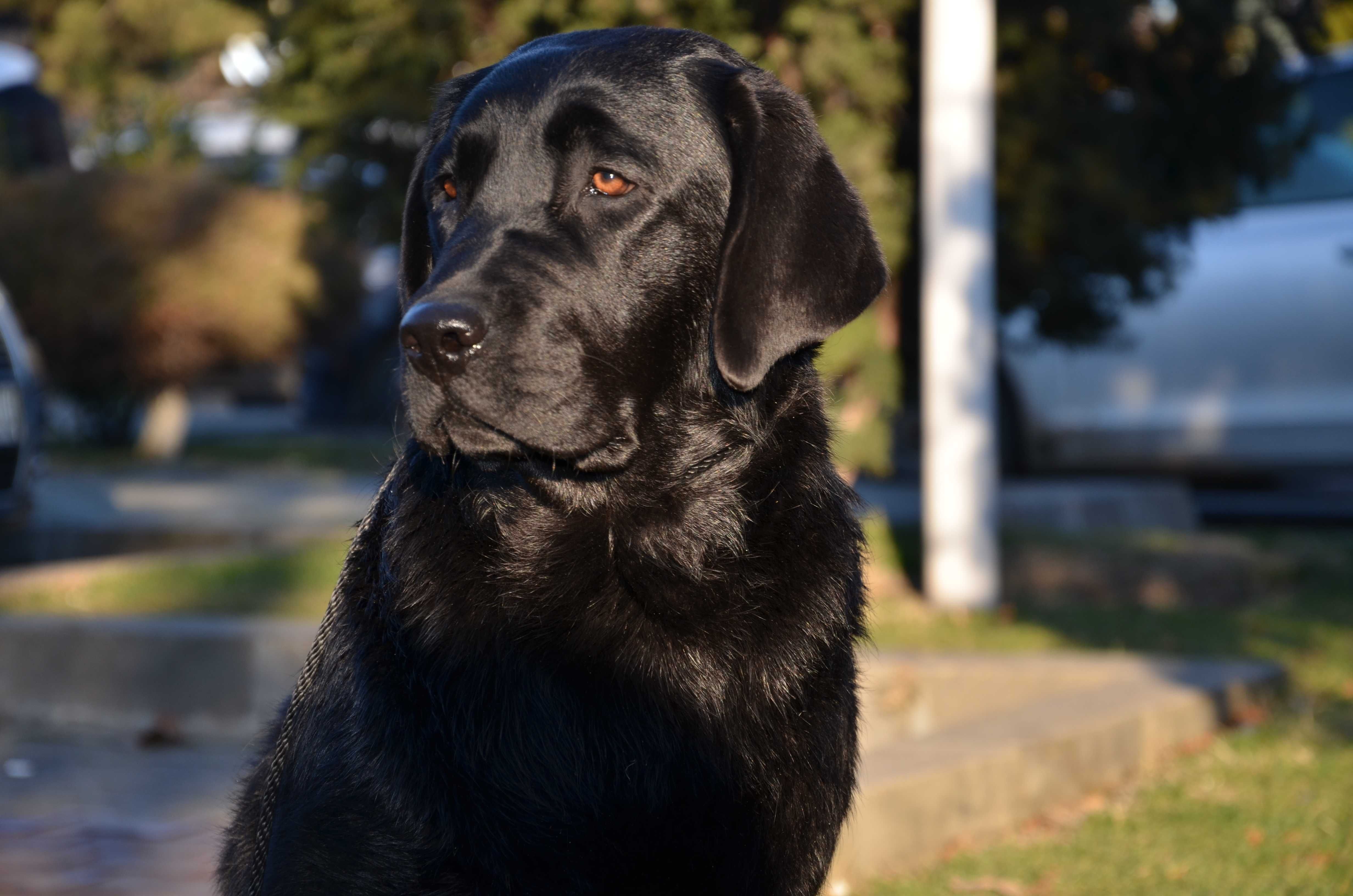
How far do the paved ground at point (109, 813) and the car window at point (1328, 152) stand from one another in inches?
237

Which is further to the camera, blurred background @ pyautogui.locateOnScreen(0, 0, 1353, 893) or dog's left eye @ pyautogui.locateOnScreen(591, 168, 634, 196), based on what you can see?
blurred background @ pyautogui.locateOnScreen(0, 0, 1353, 893)

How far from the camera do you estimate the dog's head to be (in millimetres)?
2396

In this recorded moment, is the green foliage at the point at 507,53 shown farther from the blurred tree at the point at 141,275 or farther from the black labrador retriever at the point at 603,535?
the black labrador retriever at the point at 603,535

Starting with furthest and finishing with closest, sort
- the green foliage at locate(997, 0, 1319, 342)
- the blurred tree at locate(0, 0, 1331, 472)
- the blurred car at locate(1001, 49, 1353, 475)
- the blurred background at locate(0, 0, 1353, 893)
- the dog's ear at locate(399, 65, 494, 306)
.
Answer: the blurred car at locate(1001, 49, 1353, 475)
the green foliage at locate(997, 0, 1319, 342)
the blurred tree at locate(0, 0, 1331, 472)
the blurred background at locate(0, 0, 1353, 893)
the dog's ear at locate(399, 65, 494, 306)

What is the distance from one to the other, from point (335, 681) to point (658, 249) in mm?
885

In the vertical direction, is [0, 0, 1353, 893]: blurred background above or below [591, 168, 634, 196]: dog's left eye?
below

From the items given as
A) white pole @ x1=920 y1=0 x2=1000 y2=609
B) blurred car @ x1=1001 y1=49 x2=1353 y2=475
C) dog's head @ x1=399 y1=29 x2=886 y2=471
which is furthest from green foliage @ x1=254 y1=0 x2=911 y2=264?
dog's head @ x1=399 y1=29 x2=886 y2=471

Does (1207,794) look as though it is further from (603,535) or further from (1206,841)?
(603,535)

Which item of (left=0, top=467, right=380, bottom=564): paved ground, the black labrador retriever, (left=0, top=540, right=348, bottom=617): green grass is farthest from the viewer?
(left=0, top=467, right=380, bottom=564): paved ground

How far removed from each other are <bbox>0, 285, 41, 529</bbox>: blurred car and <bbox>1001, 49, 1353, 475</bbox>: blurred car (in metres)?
4.73

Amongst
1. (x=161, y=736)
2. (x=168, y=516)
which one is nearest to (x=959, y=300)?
(x=161, y=736)

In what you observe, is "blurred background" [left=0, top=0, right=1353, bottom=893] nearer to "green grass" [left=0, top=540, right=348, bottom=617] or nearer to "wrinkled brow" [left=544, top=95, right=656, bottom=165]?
"green grass" [left=0, top=540, right=348, bottom=617]

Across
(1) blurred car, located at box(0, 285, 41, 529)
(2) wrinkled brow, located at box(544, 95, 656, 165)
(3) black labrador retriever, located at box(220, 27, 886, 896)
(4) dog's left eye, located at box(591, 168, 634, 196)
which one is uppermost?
(2) wrinkled brow, located at box(544, 95, 656, 165)

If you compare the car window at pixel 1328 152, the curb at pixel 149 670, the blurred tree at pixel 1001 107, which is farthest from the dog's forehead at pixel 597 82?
the car window at pixel 1328 152
